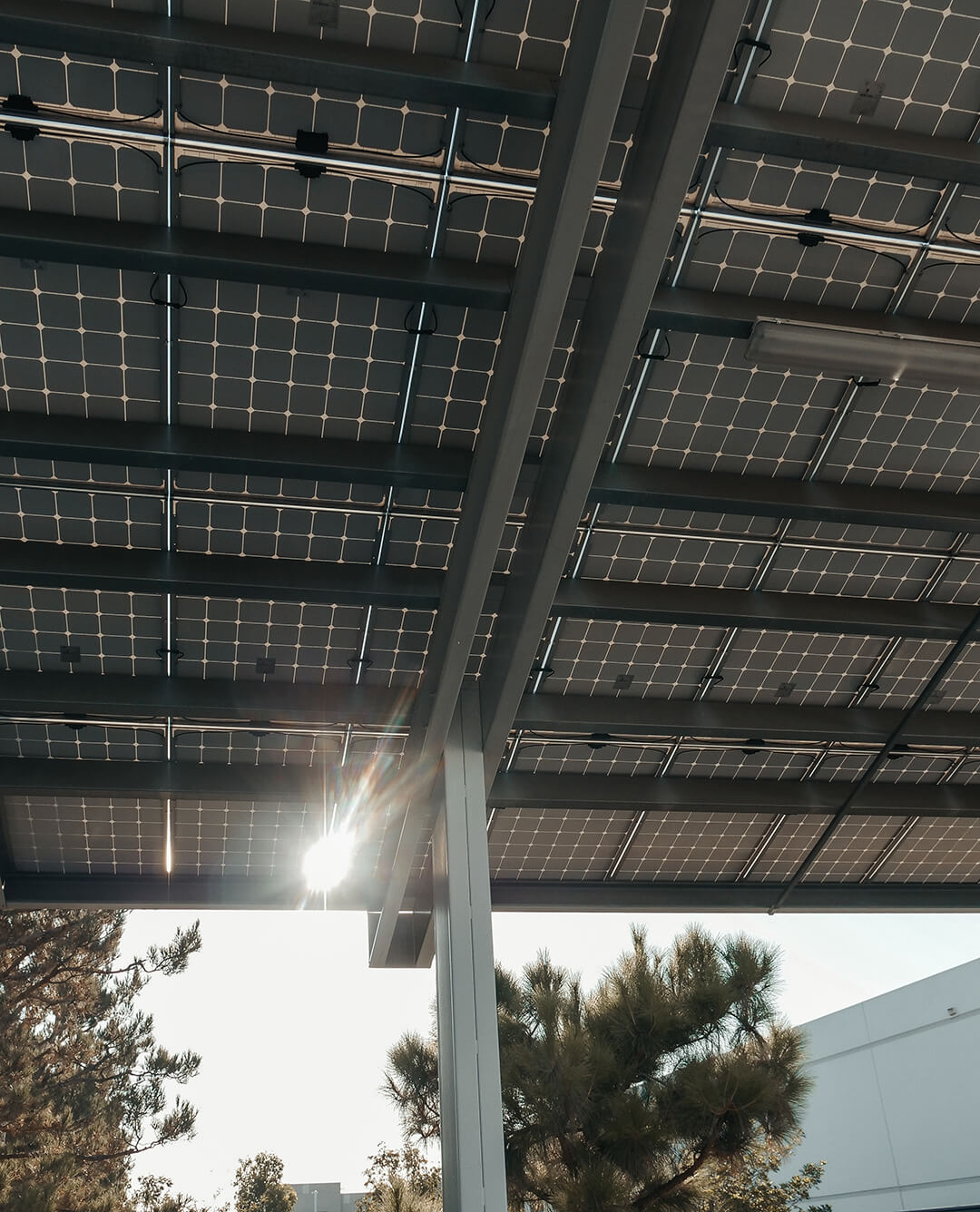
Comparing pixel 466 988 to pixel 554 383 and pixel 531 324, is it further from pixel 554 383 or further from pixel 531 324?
pixel 531 324

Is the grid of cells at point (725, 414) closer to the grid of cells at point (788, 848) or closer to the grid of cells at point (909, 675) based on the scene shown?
the grid of cells at point (909, 675)

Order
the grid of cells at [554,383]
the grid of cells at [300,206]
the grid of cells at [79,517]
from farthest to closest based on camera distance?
the grid of cells at [79,517], the grid of cells at [554,383], the grid of cells at [300,206]

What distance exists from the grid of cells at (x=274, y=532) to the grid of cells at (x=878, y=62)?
562 centimetres

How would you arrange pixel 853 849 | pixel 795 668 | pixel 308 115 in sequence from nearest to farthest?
pixel 308 115 → pixel 795 668 → pixel 853 849

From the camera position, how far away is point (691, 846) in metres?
17.0

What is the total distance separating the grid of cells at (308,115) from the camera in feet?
27.7

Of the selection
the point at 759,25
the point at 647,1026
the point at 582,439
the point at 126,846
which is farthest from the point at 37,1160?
the point at 759,25

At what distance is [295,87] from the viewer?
8.45 m

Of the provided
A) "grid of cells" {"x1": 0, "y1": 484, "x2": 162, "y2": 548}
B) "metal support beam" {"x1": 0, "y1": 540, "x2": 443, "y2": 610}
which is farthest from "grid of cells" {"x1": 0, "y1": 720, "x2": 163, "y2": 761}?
"grid of cells" {"x1": 0, "y1": 484, "x2": 162, "y2": 548}

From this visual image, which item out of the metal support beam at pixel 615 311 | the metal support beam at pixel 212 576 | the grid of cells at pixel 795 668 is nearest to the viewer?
the metal support beam at pixel 615 311

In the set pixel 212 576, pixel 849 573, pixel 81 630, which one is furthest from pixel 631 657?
pixel 81 630

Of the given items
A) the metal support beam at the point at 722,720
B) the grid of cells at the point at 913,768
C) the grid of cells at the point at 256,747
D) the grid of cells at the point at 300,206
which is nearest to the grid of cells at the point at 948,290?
the grid of cells at the point at 300,206

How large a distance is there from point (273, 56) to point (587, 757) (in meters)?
9.81

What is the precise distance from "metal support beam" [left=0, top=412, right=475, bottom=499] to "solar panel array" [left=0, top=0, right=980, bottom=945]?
39 millimetres
